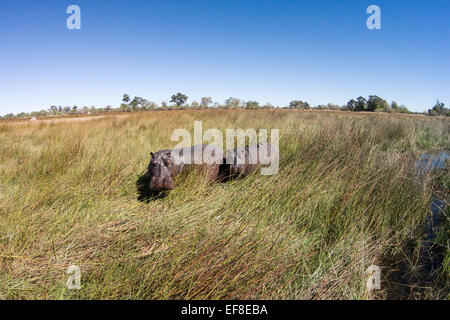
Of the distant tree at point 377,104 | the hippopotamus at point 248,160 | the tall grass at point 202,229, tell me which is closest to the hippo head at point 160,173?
the tall grass at point 202,229

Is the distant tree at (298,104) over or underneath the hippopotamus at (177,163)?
over

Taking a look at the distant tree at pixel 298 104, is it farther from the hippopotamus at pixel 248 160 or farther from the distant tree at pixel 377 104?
the hippopotamus at pixel 248 160

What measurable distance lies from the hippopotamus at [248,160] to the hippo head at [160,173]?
104cm

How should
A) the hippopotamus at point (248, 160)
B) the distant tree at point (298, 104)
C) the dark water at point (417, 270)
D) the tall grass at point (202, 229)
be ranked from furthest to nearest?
the distant tree at point (298, 104) → the hippopotamus at point (248, 160) → the dark water at point (417, 270) → the tall grass at point (202, 229)

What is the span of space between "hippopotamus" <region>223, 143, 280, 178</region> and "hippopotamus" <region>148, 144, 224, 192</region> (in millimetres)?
197

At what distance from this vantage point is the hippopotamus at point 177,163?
2.61m

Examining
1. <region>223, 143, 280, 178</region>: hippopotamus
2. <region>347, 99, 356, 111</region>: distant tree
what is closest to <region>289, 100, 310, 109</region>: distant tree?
<region>347, 99, 356, 111</region>: distant tree

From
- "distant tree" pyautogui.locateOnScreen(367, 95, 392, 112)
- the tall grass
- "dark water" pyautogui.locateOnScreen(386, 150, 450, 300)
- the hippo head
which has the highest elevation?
"distant tree" pyautogui.locateOnScreen(367, 95, 392, 112)

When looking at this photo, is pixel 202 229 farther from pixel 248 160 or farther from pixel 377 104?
pixel 377 104

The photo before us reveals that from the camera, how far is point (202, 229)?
2053 mm

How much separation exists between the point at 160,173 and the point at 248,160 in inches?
56.7

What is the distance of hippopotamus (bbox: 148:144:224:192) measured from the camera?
2613mm

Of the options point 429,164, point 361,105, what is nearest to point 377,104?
point 361,105

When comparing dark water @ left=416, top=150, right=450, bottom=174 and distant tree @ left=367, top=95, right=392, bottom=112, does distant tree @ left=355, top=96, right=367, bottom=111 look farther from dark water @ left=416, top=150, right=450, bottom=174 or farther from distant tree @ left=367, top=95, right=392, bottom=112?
dark water @ left=416, top=150, right=450, bottom=174
